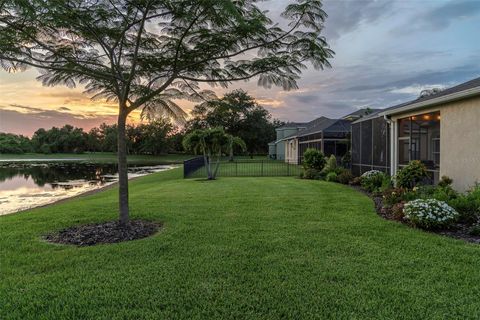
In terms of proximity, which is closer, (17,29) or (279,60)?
(17,29)

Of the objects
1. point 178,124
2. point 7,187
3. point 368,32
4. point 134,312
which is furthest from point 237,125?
point 134,312

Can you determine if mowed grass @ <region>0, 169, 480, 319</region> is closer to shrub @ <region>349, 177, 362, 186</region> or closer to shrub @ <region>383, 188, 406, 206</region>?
shrub @ <region>383, 188, 406, 206</region>

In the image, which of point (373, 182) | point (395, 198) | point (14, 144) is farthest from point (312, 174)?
point (14, 144)

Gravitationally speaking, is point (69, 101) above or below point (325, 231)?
above

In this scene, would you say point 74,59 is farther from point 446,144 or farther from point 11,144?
point 11,144

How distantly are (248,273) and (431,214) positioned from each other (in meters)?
4.01

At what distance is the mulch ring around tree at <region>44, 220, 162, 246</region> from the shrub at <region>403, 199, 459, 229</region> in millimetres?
4991

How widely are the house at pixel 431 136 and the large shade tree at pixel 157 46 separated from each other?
5181 mm

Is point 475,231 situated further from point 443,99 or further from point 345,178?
point 345,178

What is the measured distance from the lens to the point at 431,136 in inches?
544

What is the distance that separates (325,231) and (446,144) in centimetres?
576

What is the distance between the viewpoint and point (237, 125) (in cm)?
5041

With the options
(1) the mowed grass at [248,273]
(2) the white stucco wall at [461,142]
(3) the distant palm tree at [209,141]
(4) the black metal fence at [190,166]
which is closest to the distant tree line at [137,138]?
(4) the black metal fence at [190,166]

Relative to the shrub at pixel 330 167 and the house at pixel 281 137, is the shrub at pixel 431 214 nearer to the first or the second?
the shrub at pixel 330 167
